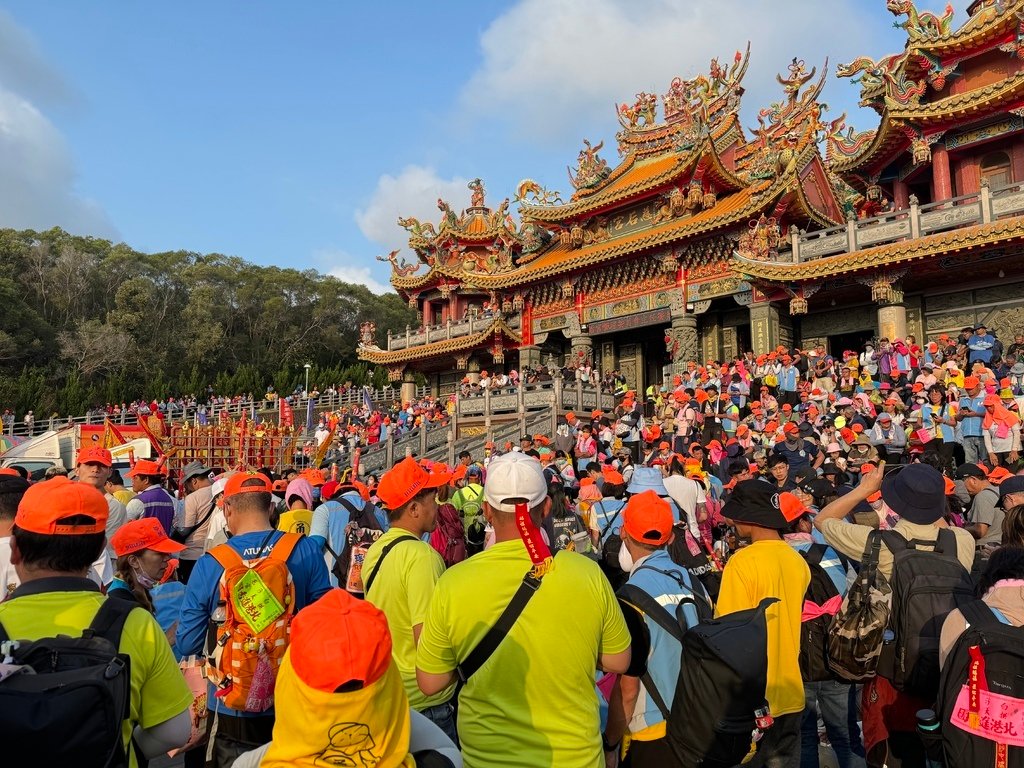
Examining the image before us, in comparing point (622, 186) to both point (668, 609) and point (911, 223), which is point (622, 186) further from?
point (668, 609)

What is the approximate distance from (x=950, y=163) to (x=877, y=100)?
2.36 m

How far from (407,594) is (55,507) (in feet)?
4.19

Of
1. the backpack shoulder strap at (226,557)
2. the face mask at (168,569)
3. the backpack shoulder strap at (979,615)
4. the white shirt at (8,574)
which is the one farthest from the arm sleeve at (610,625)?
the face mask at (168,569)

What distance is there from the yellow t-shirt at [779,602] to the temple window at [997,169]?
56.6ft

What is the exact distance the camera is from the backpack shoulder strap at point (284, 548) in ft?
9.24

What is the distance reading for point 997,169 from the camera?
16156mm

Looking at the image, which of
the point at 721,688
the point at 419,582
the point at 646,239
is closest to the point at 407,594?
the point at 419,582

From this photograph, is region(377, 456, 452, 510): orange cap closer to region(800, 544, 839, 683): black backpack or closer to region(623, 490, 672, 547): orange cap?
region(623, 490, 672, 547): orange cap

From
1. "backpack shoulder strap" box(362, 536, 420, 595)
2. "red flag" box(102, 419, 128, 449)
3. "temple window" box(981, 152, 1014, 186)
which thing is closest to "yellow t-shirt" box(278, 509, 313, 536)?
"backpack shoulder strap" box(362, 536, 420, 595)

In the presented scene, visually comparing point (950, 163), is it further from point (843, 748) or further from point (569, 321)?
point (843, 748)

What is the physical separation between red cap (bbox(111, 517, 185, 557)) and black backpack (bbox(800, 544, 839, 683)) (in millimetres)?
2966

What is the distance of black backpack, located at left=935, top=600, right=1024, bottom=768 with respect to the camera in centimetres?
215

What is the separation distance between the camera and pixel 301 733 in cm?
154

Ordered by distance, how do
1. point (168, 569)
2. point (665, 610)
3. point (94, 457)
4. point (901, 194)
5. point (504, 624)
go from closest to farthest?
point (504, 624), point (665, 610), point (168, 569), point (94, 457), point (901, 194)
